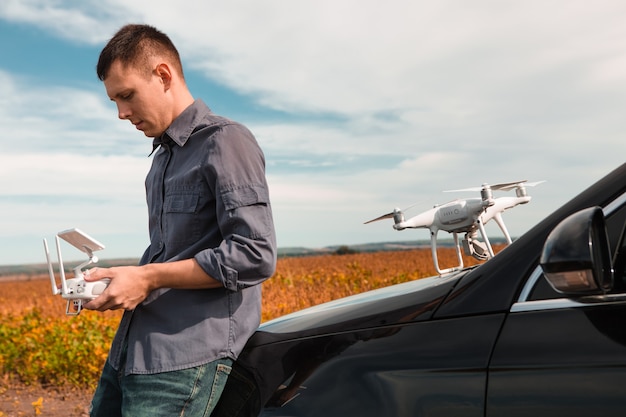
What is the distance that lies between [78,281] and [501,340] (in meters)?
1.20

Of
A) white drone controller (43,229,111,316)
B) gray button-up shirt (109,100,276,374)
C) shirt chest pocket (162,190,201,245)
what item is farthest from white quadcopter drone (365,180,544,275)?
white drone controller (43,229,111,316)

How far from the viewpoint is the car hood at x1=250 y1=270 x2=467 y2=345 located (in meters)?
1.72

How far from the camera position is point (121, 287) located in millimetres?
1906

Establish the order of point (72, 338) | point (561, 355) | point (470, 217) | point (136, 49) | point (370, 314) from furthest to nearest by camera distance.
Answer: point (72, 338) → point (470, 217) → point (136, 49) → point (370, 314) → point (561, 355)

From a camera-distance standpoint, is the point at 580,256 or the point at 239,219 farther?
the point at 239,219

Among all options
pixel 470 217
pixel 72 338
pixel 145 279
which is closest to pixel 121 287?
pixel 145 279

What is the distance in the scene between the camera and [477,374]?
1550 mm

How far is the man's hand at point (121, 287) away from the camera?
1909 mm

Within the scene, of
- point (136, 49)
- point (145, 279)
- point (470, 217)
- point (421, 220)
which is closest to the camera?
point (145, 279)

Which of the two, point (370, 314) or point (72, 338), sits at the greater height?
point (370, 314)

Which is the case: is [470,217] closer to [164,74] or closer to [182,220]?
[182,220]

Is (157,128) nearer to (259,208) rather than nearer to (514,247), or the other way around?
(259,208)

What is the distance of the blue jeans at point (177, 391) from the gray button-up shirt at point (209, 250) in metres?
0.03

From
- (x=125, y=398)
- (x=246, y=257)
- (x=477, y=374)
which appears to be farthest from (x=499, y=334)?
(x=125, y=398)
